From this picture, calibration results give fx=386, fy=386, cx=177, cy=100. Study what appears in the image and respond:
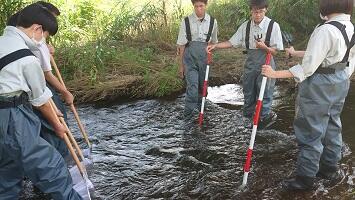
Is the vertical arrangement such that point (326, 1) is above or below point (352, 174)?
above

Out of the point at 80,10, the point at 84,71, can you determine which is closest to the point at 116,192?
the point at 84,71

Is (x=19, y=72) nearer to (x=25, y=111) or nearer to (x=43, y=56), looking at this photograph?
(x=25, y=111)

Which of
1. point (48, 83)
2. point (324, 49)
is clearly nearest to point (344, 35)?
point (324, 49)

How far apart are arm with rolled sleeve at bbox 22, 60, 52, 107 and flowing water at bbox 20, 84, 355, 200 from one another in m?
1.52

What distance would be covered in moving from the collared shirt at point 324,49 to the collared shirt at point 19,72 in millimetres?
2323

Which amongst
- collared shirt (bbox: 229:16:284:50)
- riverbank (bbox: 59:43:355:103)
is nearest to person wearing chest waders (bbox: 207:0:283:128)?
collared shirt (bbox: 229:16:284:50)

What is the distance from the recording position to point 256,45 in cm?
555

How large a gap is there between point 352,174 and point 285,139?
1239 mm

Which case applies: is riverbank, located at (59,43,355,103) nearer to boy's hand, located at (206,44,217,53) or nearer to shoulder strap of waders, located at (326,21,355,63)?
boy's hand, located at (206,44,217,53)

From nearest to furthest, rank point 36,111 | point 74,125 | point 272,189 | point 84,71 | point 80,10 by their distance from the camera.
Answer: point 36,111, point 272,189, point 74,125, point 84,71, point 80,10

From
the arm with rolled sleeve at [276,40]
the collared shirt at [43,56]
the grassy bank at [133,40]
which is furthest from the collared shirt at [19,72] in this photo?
the grassy bank at [133,40]

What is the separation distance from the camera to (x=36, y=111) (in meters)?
4.05

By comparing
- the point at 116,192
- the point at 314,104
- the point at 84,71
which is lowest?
the point at 116,192

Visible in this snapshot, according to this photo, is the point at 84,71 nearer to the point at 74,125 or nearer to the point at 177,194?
the point at 74,125
